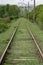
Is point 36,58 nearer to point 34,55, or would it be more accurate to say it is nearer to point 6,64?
point 34,55

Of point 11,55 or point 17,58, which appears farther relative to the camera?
point 11,55

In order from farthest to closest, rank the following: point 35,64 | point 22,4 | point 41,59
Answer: point 22,4, point 41,59, point 35,64

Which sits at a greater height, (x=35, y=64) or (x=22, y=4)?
(x=35, y=64)

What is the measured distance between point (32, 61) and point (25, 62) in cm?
31

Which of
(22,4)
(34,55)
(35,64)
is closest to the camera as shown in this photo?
(35,64)

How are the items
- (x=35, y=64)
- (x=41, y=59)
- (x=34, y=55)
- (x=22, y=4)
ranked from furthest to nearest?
(x=22, y=4) → (x=34, y=55) → (x=41, y=59) → (x=35, y=64)

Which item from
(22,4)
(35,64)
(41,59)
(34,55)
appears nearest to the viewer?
(35,64)

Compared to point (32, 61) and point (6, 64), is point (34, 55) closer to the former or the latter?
point (32, 61)

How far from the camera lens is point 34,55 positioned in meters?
9.45

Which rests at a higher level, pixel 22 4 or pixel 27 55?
pixel 27 55

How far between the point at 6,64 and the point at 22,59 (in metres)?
0.92

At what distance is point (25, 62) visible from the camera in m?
8.14

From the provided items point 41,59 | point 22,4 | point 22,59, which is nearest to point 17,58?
point 22,59

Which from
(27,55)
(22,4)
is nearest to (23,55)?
(27,55)
